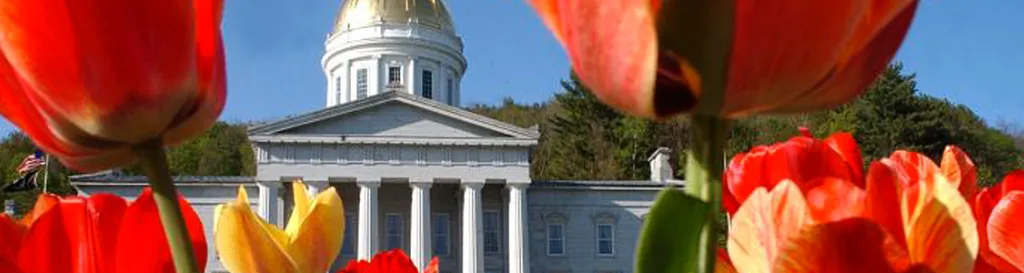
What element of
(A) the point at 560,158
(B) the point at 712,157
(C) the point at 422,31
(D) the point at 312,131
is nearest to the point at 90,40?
(B) the point at 712,157

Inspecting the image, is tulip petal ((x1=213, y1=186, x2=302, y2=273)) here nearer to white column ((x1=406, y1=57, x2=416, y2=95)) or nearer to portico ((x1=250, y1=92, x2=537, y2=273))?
portico ((x1=250, y1=92, x2=537, y2=273))

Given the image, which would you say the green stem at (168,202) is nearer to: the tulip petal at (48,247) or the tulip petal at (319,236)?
the tulip petal at (48,247)

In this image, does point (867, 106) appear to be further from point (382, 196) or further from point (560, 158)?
point (382, 196)

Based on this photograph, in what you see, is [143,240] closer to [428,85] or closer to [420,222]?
[420,222]

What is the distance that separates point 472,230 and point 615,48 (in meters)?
36.3

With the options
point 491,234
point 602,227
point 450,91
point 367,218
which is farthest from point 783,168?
point 450,91

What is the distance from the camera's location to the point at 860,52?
50cm

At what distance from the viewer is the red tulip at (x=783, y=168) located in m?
0.64

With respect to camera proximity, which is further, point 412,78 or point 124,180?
point 412,78

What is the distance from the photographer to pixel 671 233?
474 millimetres

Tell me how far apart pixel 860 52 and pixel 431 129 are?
3576 centimetres

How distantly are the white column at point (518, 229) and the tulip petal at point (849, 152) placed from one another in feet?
117

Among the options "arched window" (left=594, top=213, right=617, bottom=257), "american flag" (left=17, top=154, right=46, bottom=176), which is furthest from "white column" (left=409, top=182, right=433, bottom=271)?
"american flag" (left=17, top=154, right=46, bottom=176)

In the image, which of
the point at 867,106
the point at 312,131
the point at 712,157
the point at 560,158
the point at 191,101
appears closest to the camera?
the point at 712,157
